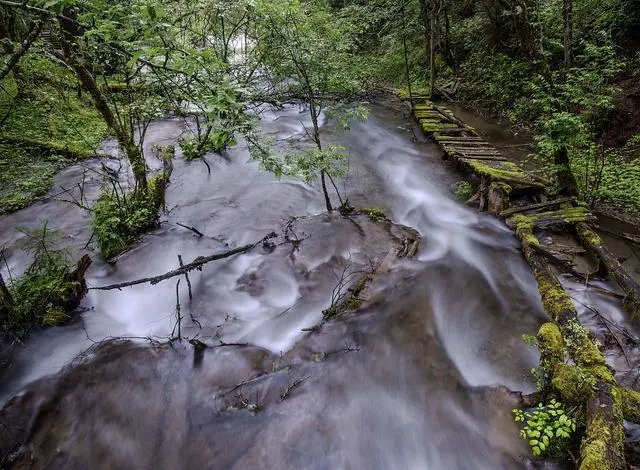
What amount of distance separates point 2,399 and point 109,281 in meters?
1.89

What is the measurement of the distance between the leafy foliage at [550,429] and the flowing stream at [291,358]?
0.28 metres

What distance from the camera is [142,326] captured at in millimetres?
5051

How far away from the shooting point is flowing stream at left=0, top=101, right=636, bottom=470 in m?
3.60

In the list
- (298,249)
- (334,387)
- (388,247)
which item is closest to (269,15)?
(298,249)

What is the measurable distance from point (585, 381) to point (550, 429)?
1.55 feet

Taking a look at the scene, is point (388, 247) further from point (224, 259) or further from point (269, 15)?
point (269, 15)

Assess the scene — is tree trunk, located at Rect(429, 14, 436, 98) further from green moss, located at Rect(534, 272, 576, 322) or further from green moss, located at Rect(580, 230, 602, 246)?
green moss, located at Rect(534, 272, 576, 322)

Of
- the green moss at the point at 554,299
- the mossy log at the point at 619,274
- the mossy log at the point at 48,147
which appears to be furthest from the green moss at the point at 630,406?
the mossy log at the point at 48,147

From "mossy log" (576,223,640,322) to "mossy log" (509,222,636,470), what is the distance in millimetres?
719

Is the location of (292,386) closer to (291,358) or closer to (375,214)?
(291,358)

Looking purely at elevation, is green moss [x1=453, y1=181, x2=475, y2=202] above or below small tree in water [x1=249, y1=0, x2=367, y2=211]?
below

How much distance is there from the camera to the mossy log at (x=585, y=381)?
8.63ft

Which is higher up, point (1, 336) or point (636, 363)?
point (1, 336)

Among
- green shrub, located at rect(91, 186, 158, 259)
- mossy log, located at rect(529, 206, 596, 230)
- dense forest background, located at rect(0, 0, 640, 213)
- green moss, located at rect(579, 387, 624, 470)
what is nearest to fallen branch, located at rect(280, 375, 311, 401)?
green moss, located at rect(579, 387, 624, 470)
